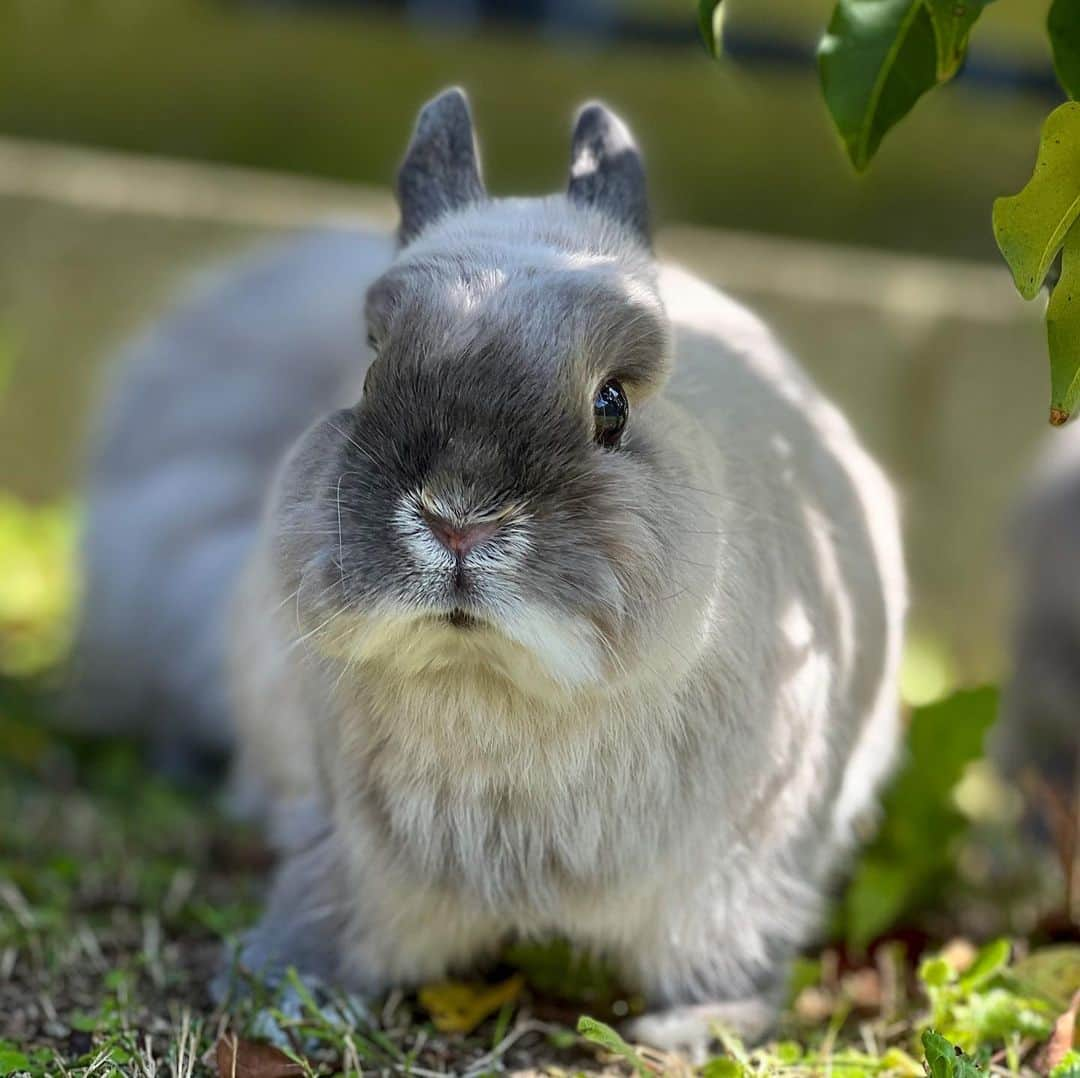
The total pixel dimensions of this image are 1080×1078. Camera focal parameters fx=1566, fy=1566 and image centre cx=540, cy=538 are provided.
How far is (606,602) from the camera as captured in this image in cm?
225

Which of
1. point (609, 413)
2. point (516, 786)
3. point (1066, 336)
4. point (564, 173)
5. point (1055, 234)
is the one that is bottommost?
point (516, 786)

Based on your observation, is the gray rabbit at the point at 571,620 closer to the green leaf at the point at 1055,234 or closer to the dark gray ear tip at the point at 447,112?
the dark gray ear tip at the point at 447,112

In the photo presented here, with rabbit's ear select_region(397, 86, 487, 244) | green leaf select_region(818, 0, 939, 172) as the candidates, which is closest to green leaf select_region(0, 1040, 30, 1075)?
rabbit's ear select_region(397, 86, 487, 244)

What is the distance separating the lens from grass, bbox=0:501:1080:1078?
2.64 m

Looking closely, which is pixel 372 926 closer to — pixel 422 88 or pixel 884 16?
pixel 884 16

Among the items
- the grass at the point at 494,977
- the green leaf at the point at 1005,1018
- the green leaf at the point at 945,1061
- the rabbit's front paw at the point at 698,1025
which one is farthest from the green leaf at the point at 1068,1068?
the rabbit's front paw at the point at 698,1025

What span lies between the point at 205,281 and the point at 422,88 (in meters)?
2.53

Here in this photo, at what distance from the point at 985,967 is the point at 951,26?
1.64 metres

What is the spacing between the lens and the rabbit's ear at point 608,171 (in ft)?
9.39

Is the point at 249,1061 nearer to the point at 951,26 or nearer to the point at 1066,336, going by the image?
the point at 1066,336

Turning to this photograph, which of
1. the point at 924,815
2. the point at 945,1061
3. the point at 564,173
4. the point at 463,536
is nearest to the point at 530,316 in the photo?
the point at 463,536

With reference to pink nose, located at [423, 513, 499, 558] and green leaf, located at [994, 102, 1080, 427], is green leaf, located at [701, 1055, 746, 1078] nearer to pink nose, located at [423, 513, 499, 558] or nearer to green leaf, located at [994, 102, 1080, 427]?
pink nose, located at [423, 513, 499, 558]

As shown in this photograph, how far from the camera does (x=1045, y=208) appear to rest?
252 cm

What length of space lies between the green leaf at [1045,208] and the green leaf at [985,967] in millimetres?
1190
